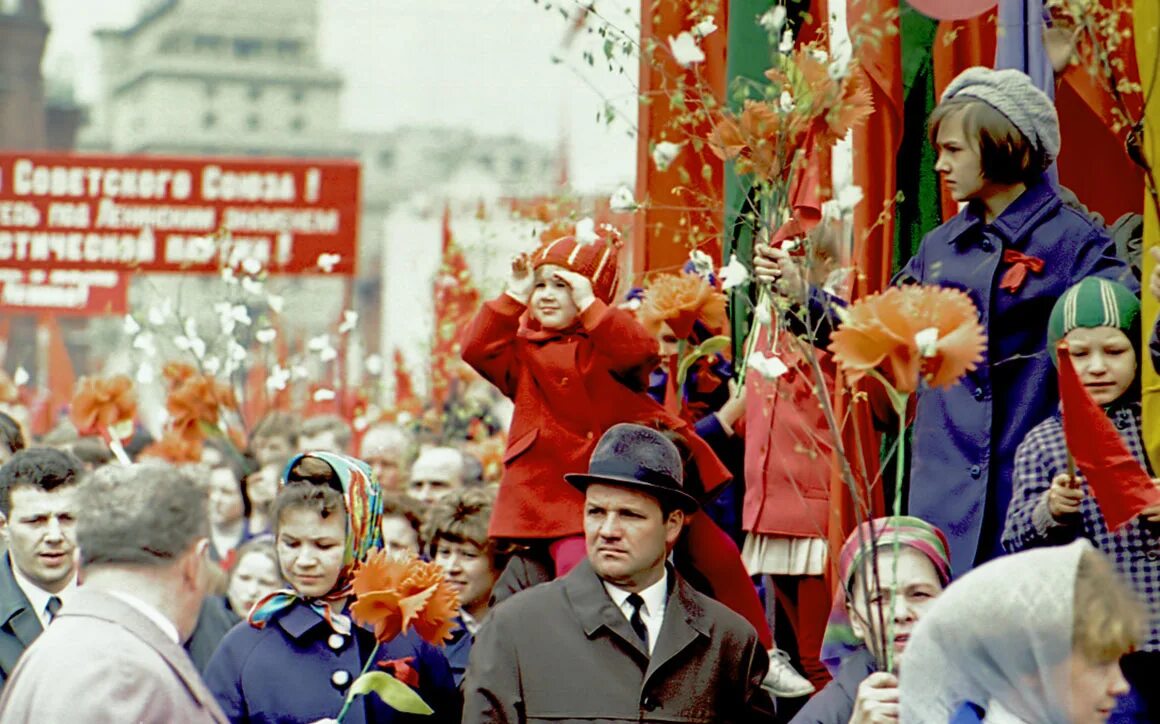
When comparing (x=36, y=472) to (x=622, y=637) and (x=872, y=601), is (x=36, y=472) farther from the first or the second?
(x=872, y=601)

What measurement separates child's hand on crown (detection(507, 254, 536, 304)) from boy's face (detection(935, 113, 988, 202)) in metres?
1.65

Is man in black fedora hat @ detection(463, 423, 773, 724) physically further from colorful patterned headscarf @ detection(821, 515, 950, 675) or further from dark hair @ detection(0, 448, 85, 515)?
dark hair @ detection(0, 448, 85, 515)

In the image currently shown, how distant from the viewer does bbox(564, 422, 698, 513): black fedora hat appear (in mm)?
6609

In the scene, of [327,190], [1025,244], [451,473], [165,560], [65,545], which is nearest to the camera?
[165,560]

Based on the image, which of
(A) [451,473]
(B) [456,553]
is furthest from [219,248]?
(B) [456,553]

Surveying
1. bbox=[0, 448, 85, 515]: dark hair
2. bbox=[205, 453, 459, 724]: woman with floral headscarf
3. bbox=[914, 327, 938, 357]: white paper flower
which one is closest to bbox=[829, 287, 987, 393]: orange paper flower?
bbox=[914, 327, 938, 357]: white paper flower

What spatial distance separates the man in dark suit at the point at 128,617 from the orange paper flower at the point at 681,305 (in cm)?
290

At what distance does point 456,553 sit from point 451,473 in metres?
2.50

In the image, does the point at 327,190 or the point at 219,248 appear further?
the point at 327,190

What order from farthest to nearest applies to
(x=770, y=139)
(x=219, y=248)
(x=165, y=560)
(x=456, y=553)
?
(x=219, y=248) < (x=456, y=553) < (x=770, y=139) < (x=165, y=560)

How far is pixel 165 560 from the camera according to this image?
5.03 m

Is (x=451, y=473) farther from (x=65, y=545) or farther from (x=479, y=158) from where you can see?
(x=479, y=158)

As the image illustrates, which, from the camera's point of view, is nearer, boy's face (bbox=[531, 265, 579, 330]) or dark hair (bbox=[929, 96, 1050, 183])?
dark hair (bbox=[929, 96, 1050, 183])

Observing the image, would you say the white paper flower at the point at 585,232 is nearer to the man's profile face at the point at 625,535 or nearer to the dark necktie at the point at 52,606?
the man's profile face at the point at 625,535
